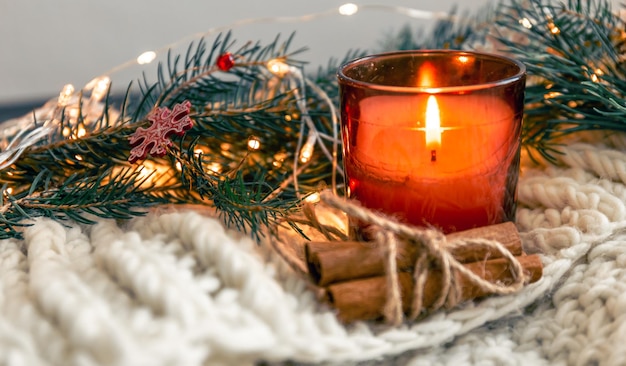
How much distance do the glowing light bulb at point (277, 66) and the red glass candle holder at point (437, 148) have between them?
0.13 metres

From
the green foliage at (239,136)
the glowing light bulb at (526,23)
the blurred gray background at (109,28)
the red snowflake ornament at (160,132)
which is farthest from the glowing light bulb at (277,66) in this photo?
the blurred gray background at (109,28)

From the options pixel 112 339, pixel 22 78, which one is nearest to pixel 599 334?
pixel 112 339

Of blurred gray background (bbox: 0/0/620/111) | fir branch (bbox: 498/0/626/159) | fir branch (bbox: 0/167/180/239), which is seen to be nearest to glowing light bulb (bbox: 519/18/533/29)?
fir branch (bbox: 498/0/626/159)

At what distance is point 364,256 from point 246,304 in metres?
0.09

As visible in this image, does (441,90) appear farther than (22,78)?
No

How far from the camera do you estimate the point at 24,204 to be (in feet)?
1.73

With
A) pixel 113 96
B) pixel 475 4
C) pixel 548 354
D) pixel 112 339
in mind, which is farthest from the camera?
pixel 475 4

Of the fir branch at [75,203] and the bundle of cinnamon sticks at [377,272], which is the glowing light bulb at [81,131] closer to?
the fir branch at [75,203]

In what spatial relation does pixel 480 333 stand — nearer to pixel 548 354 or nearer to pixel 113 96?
pixel 548 354

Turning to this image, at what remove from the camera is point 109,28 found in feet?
3.88

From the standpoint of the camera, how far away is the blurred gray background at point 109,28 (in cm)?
115

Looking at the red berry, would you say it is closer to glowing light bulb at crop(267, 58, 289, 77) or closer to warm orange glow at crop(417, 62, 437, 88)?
glowing light bulb at crop(267, 58, 289, 77)

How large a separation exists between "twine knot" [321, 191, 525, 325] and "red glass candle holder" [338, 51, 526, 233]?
0.05m

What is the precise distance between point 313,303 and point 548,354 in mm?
164
